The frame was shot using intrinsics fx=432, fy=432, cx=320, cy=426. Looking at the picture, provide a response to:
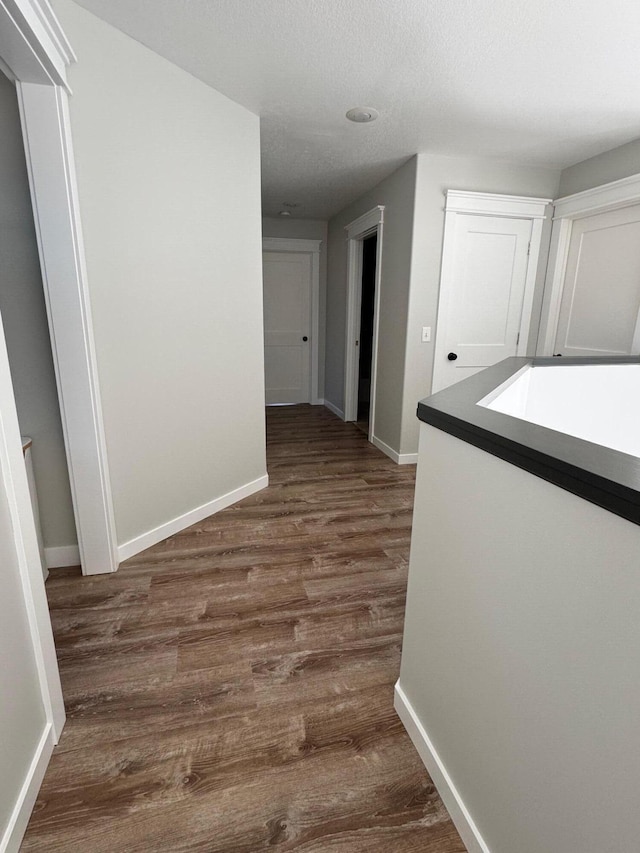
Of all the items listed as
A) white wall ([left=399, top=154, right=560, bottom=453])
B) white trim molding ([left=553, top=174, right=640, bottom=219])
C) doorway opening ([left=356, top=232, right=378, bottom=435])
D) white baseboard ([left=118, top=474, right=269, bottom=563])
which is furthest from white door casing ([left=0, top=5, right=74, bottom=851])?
doorway opening ([left=356, top=232, right=378, bottom=435])

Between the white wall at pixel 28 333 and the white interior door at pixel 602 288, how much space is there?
3717 millimetres

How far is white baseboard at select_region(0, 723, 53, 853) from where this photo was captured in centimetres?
103

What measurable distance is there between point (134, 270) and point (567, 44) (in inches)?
88.8

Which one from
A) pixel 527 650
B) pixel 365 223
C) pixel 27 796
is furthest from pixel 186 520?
pixel 365 223

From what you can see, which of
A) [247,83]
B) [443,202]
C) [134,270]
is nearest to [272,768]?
[134,270]

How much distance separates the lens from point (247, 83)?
2328 mm

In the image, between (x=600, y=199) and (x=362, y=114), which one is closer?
(x=362, y=114)

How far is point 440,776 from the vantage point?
120cm

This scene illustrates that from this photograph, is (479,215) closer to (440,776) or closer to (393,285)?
(393,285)

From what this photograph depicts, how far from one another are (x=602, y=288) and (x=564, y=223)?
0.67 metres

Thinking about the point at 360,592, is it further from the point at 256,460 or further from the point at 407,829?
the point at 256,460

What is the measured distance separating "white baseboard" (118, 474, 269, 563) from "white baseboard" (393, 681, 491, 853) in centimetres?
157

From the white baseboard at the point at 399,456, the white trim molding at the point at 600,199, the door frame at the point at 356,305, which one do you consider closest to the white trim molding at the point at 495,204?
the white trim molding at the point at 600,199

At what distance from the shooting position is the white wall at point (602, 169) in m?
3.01
